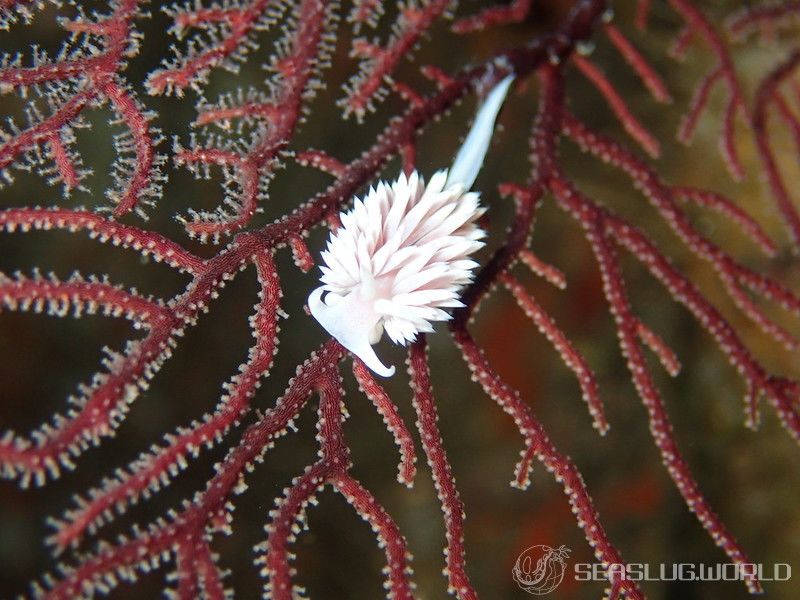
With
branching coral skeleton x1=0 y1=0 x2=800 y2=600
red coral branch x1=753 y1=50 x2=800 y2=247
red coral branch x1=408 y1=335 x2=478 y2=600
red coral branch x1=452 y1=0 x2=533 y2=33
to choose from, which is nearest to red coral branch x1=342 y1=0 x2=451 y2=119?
branching coral skeleton x1=0 y1=0 x2=800 y2=600

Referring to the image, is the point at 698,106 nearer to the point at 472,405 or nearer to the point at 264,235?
the point at 472,405

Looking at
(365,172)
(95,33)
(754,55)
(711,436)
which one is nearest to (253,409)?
(365,172)

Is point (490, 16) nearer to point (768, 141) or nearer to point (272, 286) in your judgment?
point (768, 141)

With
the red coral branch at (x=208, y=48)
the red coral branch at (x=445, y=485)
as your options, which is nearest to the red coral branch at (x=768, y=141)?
the red coral branch at (x=445, y=485)

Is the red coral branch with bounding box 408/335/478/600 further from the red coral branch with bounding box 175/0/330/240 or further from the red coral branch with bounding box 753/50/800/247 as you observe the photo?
the red coral branch with bounding box 753/50/800/247

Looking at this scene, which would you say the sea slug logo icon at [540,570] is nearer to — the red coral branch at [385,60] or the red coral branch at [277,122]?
the red coral branch at [277,122]

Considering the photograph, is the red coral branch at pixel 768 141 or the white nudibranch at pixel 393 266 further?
the red coral branch at pixel 768 141

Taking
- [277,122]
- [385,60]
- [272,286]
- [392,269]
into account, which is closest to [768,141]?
[385,60]
